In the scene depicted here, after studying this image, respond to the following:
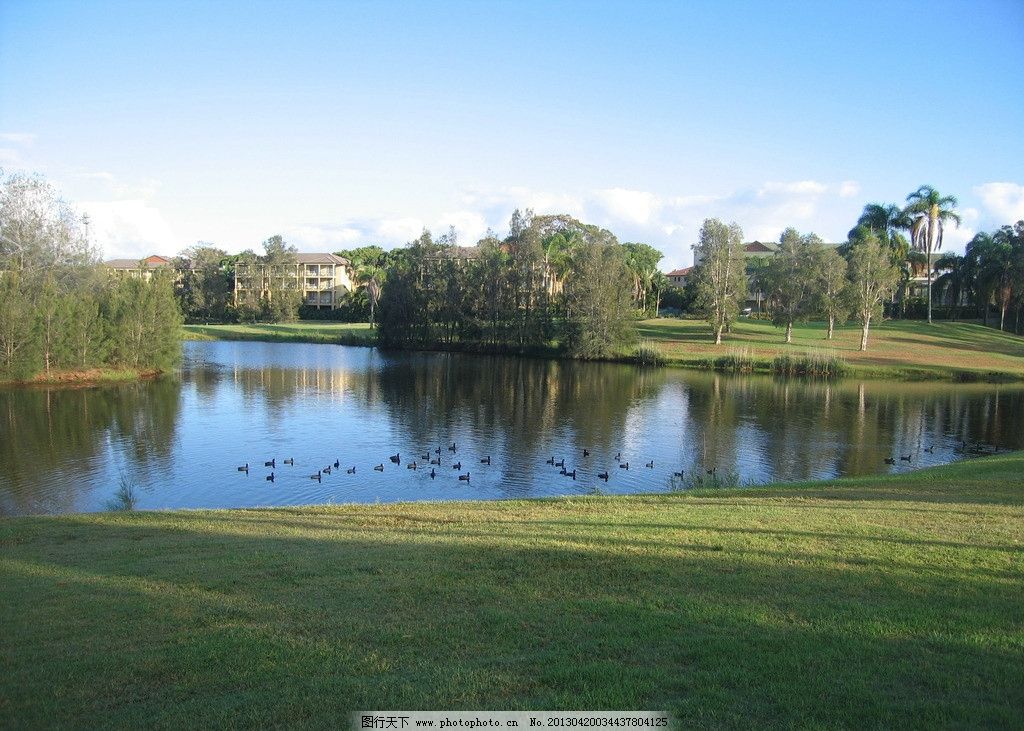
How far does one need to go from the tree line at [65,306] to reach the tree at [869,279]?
5839 cm

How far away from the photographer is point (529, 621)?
24.0 feet

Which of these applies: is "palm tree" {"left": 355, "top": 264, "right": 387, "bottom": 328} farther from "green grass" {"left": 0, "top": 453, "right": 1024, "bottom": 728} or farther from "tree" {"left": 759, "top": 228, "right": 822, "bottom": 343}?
"green grass" {"left": 0, "top": 453, "right": 1024, "bottom": 728}

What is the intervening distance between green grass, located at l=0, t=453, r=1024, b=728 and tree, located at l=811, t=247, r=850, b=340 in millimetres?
62657

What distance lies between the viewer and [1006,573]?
8.81 m

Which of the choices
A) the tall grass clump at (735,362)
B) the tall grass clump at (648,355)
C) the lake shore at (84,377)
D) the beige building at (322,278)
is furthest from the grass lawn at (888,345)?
the beige building at (322,278)

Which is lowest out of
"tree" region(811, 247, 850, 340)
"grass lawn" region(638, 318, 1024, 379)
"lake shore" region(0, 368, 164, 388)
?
"lake shore" region(0, 368, 164, 388)

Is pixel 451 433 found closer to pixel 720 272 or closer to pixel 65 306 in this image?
pixel 65 306

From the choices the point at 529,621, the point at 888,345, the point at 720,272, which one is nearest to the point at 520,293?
the point at 720,272

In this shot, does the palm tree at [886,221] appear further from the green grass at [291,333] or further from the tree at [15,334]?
the tree at [15,334]

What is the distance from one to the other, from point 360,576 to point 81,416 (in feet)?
107

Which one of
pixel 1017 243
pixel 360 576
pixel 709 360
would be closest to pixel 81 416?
pixel 360 576

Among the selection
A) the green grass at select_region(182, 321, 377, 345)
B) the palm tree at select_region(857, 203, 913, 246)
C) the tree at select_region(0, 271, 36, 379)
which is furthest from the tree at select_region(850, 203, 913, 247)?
the tree at select_region(0, 271, 36, 379)

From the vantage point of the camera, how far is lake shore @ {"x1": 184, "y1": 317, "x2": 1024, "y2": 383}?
2373 inches

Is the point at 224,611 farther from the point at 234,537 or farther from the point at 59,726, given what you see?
the point at 234,537
